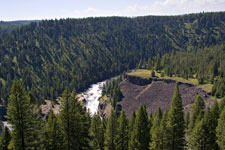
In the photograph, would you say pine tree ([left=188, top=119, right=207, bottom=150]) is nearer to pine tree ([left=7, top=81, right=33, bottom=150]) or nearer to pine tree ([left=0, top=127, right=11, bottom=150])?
pine tree ([left=7, top=81, right=33, bottom=150])

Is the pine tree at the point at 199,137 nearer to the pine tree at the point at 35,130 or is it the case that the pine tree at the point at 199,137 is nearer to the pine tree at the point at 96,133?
the pine tree at the point at 96,133

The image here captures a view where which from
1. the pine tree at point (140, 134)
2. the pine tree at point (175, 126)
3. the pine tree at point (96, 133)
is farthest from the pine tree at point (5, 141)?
the pine tree at point (175, 126)

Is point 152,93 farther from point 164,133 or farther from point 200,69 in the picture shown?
point 164,133

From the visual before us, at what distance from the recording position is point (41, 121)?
120ft

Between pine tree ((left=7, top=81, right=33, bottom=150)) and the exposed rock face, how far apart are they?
101 meters

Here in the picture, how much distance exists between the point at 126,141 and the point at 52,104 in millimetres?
111339

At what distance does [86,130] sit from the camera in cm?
4550

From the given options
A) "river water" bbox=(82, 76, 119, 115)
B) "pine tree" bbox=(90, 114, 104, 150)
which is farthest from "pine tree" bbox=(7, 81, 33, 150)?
"river water" bbox=(82, 76, 119, 115)

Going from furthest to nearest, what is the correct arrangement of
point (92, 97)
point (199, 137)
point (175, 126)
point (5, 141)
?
point (92, 97)
point (175, 126)
point (199, 137)
point (5, 141)

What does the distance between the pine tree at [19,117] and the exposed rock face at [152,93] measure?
3971 inches

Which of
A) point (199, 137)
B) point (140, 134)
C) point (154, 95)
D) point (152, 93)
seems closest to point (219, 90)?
point (154, 95)

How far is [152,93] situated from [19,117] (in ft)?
391

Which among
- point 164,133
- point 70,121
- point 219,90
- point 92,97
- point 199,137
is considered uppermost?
point 70,121

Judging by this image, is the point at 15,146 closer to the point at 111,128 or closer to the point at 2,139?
the point at 2,139
